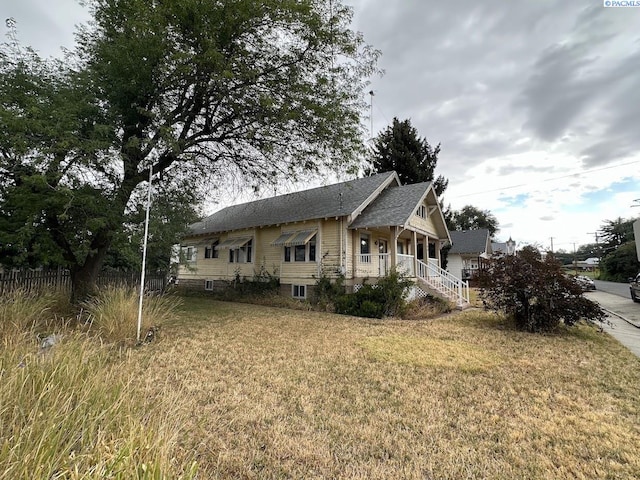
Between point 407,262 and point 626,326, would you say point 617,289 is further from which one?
point 407,262

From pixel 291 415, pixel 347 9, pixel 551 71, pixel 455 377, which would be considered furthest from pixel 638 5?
pixel 291 415

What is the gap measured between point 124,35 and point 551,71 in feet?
54.5

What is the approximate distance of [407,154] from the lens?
2495cm

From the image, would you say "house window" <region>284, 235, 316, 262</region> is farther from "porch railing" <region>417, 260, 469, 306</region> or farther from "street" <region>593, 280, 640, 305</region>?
"street" <region>593, 280, 640, 305</region>

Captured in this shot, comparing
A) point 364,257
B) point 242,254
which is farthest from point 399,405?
point 242,254

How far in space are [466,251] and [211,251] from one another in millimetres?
26812

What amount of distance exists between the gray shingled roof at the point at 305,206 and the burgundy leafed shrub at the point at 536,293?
6774 millimetres

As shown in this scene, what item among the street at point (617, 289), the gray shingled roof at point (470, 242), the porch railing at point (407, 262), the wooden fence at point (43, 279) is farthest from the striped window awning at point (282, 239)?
the gray shingled roof at point (470, 242)

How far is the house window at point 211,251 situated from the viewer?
21422 millimetres

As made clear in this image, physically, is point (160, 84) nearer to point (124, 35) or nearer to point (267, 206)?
point (124, 35)

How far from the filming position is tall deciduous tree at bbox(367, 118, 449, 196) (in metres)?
24.9

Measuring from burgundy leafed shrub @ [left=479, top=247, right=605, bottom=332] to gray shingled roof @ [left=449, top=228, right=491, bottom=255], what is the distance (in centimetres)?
2500

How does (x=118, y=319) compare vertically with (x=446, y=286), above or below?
below

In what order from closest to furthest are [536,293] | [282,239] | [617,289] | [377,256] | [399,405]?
1. [399,405]
2. [536,293]
3. [377,256]
4. [282,239]
5. [617,289]
